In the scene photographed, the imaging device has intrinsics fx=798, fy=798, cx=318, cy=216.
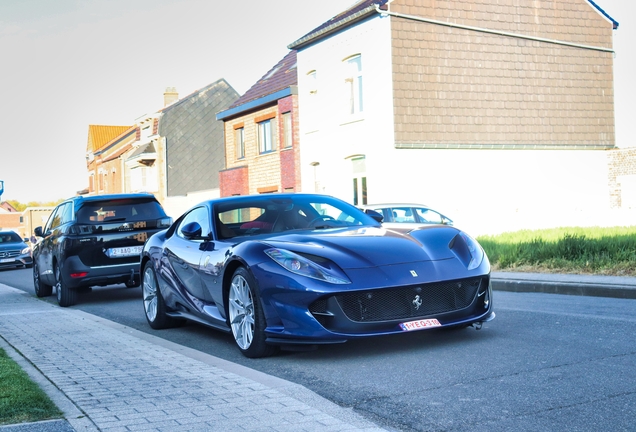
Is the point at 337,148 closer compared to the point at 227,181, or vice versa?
the point at 337,148

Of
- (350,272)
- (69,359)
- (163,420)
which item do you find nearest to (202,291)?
(69,359)

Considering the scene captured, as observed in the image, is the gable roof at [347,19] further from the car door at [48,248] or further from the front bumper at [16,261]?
the car door at [48,248]

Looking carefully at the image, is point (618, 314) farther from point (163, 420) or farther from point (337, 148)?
point (337, 148)

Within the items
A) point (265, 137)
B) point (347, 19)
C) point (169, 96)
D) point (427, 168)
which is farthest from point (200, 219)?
point (169, 96)

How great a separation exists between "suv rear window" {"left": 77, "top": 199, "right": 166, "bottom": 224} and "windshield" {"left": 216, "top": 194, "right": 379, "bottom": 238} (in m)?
5.45

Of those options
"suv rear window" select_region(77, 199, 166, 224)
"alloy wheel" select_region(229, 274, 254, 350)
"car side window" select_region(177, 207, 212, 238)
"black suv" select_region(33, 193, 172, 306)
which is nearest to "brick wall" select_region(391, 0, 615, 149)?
"suv rear window" select_region(77, 199, 166, 224)

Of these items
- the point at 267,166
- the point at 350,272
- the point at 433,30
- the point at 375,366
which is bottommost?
the point at 375,366

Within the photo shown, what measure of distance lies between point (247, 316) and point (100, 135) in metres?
69.9

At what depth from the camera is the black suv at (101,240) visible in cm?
1261

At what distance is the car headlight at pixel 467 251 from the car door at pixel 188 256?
2.40m

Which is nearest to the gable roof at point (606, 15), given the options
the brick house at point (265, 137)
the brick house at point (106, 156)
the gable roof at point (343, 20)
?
the gable roof at point (343, 20)

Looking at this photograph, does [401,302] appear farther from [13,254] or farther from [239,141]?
[239,141]

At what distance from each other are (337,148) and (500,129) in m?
5.83

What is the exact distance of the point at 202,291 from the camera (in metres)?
7.70
